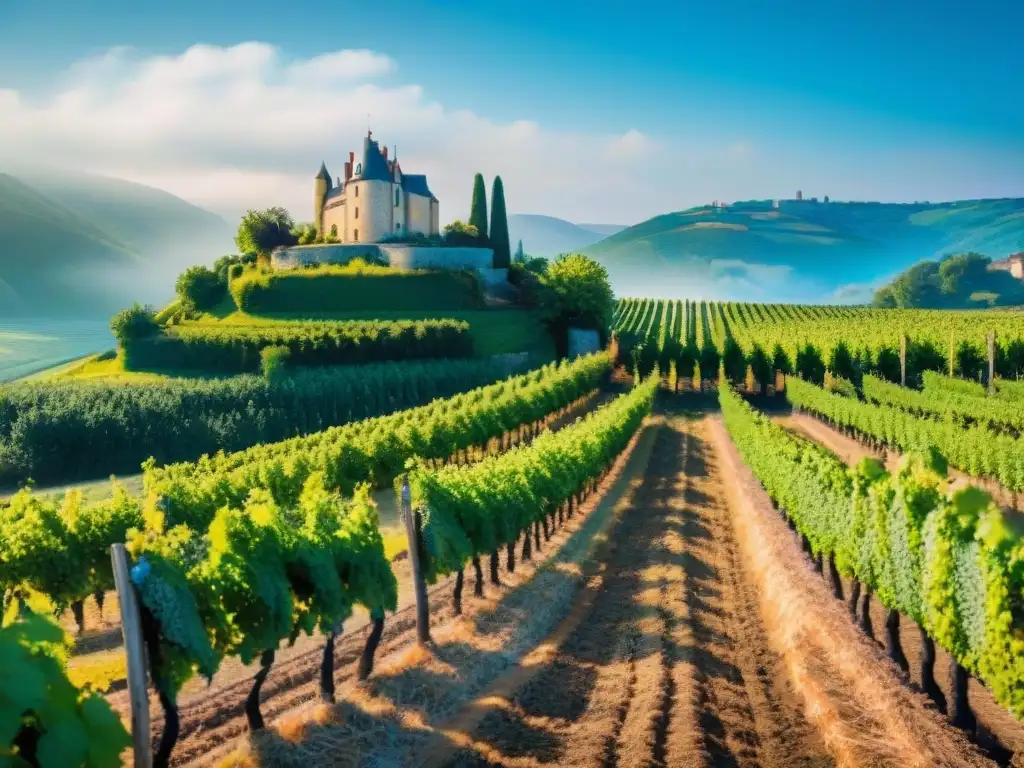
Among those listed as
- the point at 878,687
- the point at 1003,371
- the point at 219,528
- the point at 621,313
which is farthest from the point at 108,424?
the point at 621,313

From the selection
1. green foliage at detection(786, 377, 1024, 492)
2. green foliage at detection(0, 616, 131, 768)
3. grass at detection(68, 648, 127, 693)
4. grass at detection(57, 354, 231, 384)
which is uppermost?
grass at detection(57, 354, 231, 384)

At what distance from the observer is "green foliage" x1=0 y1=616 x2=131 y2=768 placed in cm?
478

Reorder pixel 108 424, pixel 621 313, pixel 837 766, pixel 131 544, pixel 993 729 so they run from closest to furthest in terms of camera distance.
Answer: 1. pixel 131 544
2. pixel 837 766
3. pixel 993 729
4. pixel 108 424
5. pixel 621 313

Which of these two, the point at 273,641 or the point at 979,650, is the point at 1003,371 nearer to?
the point at 979,650

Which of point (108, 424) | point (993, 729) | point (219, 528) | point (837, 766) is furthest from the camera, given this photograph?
point (108, 424)

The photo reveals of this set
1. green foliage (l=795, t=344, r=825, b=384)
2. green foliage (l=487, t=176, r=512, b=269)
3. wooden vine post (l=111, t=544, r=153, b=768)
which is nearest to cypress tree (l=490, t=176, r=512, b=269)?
green foliage (l=487, t=176, r=512, b=269)

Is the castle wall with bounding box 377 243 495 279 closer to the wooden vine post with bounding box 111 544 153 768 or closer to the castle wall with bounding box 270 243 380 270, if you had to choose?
the castle wall with bounding box 270 243 380 270

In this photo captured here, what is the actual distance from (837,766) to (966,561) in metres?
3.16

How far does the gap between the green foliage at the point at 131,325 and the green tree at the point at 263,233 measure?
19.6m

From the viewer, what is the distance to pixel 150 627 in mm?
8117

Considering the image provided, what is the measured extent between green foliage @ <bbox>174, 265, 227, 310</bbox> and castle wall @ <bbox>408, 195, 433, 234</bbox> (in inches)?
799

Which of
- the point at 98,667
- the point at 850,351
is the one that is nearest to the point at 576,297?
the point at 850,351

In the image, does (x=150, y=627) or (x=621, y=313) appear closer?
(x=150, y=627)

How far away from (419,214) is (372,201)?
7.91 metres
